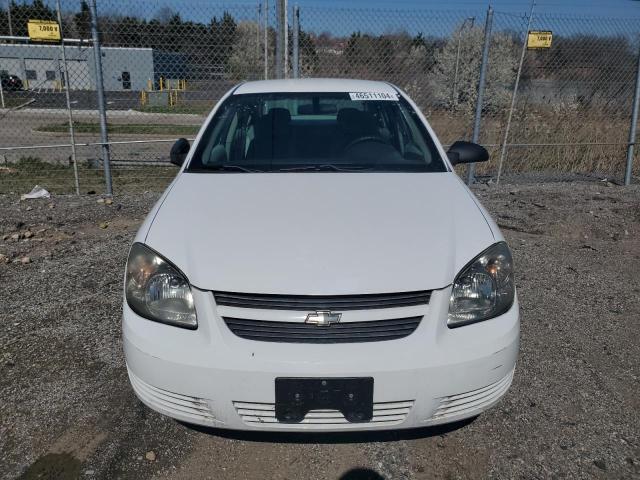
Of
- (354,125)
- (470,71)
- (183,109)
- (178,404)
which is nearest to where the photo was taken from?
(178,404)

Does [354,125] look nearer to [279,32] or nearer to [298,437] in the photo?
[298,437]

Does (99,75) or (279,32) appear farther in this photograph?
(279,32)

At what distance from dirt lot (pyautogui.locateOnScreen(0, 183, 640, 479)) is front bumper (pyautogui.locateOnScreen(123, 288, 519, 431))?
1.16 feet

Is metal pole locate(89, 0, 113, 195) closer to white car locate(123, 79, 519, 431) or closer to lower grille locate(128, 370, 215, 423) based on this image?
white car locate(123, 79, 519, 431)

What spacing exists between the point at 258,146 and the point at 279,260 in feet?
4.41

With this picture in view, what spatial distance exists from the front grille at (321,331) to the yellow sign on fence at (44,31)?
564 centimetres

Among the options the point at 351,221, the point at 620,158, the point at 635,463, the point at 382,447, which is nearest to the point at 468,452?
the point at 382,447

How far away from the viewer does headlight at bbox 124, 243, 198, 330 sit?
2.02 m

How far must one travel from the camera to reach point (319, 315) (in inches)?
75.1

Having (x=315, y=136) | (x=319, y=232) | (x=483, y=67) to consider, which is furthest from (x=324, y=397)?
(x=483, y=67)

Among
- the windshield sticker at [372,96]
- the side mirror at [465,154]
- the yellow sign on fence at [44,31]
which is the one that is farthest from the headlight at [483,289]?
the yellow sign on fence at [44,31]

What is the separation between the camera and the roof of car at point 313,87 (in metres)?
3.59

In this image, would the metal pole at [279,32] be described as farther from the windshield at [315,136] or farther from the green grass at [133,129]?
the green grass at [133,129]

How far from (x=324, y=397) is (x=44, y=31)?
608 cm
